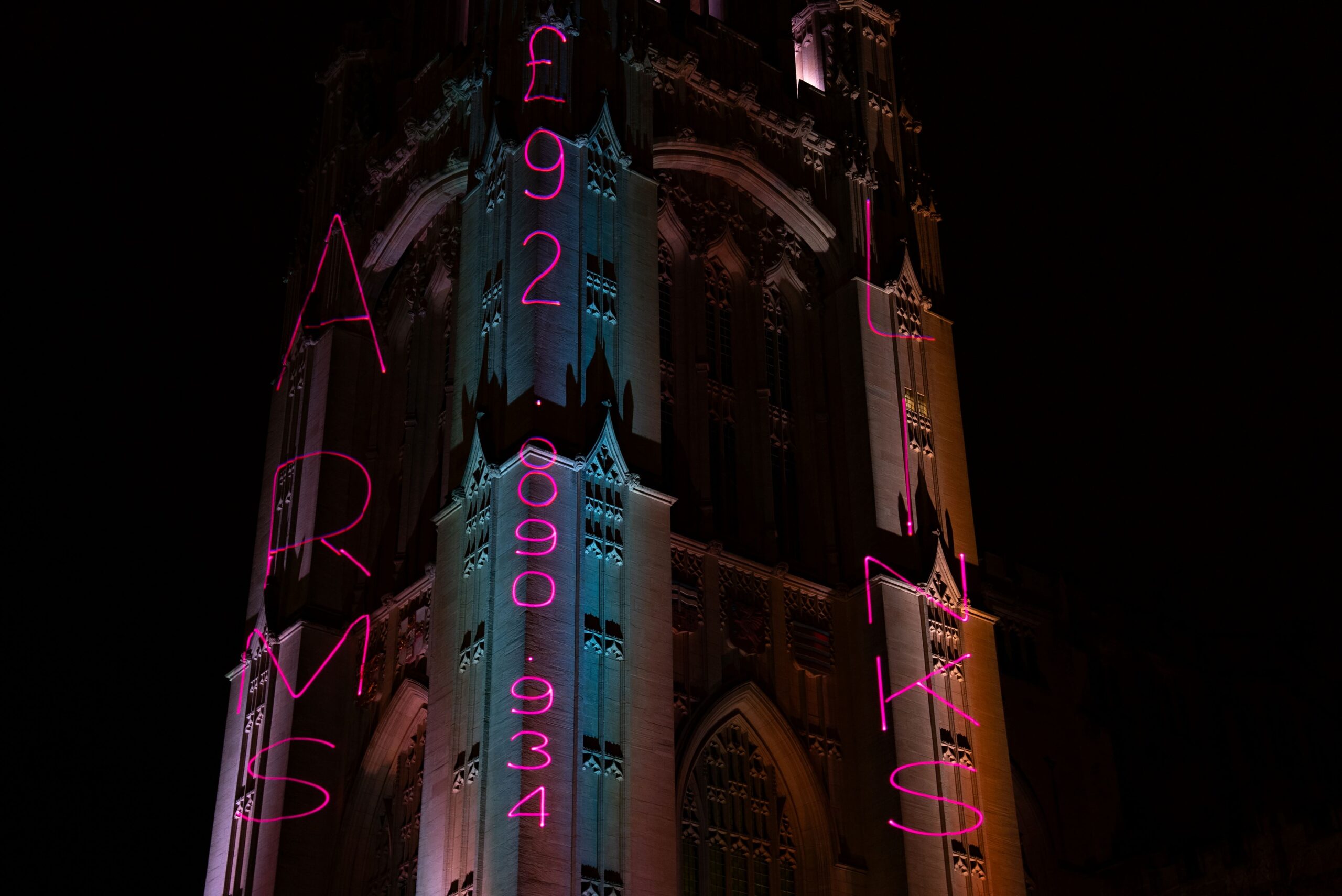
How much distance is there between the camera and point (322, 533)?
38844 millimetres

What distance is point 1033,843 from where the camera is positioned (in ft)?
152

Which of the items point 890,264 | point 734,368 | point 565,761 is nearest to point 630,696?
point 565,761

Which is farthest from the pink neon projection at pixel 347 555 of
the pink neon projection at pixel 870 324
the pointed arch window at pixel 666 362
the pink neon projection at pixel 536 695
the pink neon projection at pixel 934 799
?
the pink neon projection at pixel 870 324

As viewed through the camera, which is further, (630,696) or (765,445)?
(765,445)

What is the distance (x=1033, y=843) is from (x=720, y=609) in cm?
1631

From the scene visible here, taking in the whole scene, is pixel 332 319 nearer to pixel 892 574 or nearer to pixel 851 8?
pixel 892 574

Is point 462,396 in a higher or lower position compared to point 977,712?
higher

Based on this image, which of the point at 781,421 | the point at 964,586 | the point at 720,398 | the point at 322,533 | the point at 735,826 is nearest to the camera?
the point at 735,826

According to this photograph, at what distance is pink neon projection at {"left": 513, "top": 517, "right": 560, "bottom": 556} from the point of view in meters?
30.6

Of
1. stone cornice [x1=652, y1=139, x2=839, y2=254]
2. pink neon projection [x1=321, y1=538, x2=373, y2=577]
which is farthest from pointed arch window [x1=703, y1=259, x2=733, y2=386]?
pink neon projection [x1=321, y1=538, x2=373, y2=577]

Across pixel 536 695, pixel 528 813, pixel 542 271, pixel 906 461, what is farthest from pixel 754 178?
pixel 528 813

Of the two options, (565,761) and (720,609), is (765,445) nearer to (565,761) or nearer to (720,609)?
(720,609)

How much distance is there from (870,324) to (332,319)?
13388 mm

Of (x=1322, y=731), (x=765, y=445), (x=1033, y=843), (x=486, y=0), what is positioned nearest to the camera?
(x=765, y=445)
